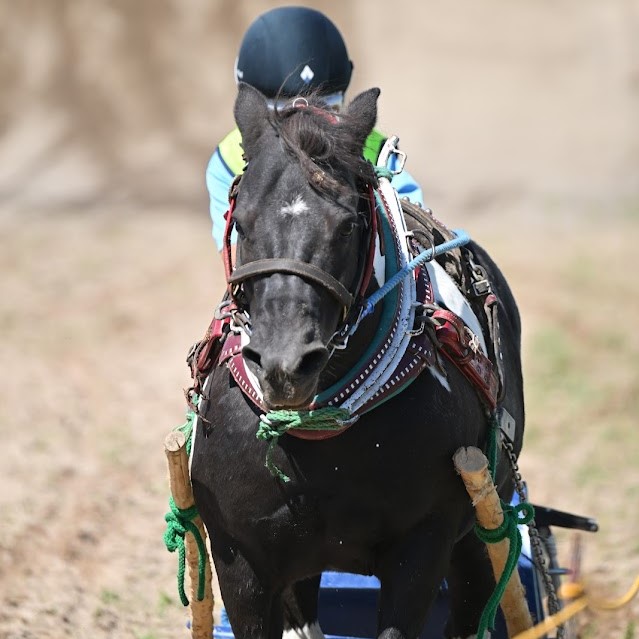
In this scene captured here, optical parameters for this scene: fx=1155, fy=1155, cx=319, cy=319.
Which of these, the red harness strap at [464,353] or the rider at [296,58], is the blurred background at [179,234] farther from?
the rider at [296,58]

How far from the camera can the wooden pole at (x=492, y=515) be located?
307 cm

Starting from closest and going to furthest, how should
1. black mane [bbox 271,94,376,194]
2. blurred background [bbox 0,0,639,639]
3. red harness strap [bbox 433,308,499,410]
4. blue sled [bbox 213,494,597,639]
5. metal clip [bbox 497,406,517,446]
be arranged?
1. black mane [bbox 271,94,376,194]
2. red harness strap [bbox 433,308,499,410]
3. metal clip [bbox 497,406,517,446]
4. blue sled [bbox 213,494,597,639]
5. blurred background [bbox 0,0,639,639]

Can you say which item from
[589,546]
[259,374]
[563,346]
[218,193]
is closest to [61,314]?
[563,346]

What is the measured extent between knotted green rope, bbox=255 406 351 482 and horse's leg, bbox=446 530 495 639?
1.01m

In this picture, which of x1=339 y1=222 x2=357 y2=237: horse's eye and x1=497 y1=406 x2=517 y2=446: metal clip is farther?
x1=497 y1=406 x2=517 y2=446: metal clip

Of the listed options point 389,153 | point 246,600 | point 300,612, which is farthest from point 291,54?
point 246,600

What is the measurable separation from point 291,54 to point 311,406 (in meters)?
2.23

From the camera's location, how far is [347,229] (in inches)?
108

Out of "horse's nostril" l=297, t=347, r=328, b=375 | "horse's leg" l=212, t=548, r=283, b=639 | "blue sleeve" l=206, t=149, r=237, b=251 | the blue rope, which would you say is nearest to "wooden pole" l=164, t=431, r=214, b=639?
"horse's leg" l=212, t=548, r=283, b=639

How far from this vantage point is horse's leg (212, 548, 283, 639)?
312cm

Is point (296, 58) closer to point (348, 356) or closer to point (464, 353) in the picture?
point (464, 353)

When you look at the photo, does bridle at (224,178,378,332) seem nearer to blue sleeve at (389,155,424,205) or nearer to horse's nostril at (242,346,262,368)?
horse's nostril at (242,346,262,368)

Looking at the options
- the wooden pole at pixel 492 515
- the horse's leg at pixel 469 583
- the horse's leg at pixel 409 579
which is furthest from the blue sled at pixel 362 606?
the horse's leg at pixel 409 579

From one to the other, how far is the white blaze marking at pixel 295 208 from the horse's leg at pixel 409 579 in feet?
3.15
